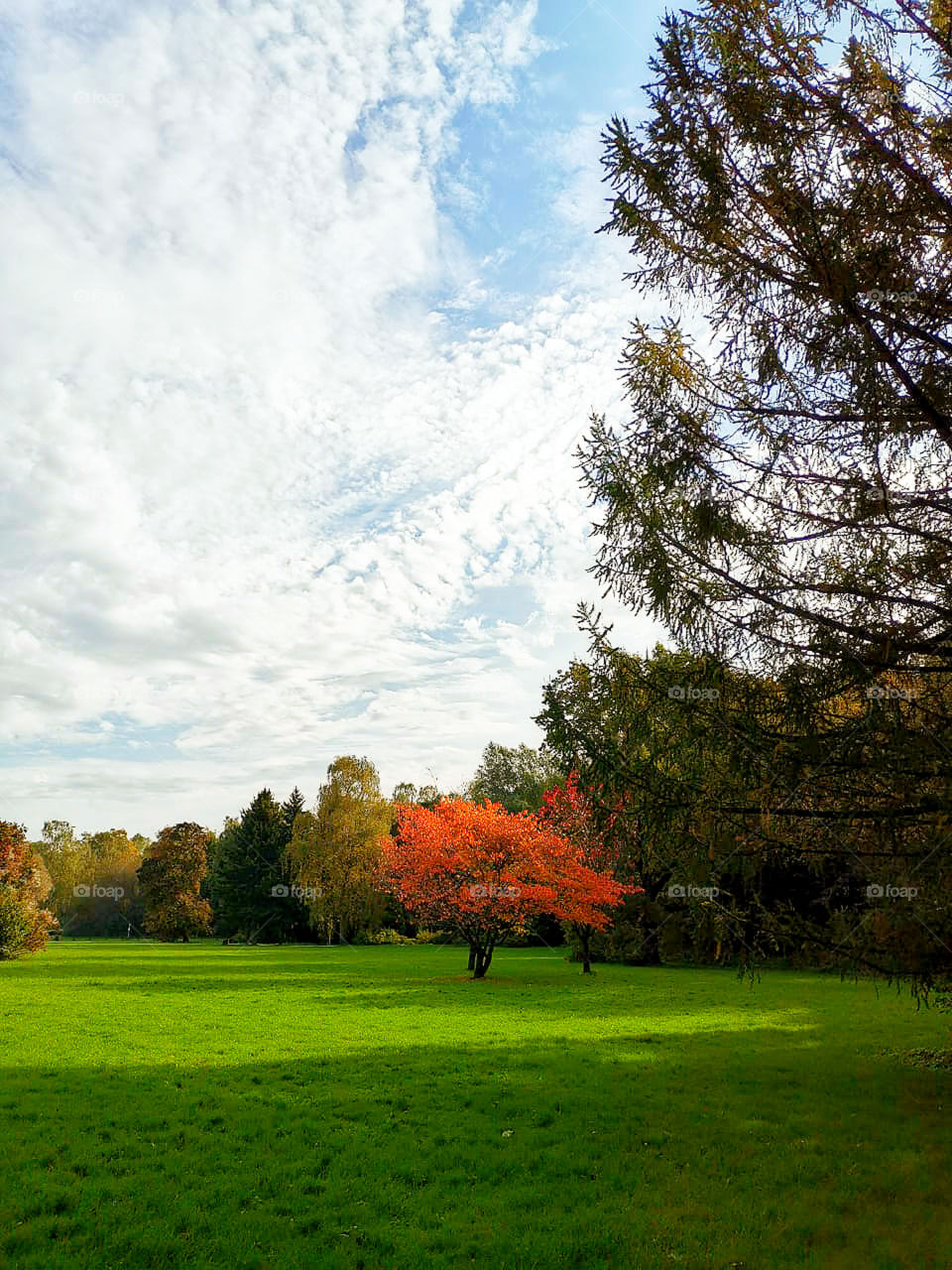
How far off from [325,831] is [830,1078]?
35.9m

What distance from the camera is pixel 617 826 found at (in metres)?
8.13

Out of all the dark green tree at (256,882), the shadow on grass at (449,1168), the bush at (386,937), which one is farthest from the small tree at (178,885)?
the shadow on grass at (449,1168)

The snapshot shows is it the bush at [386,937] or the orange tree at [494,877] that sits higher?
the orange tree at [494,877]

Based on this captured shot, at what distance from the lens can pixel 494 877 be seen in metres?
23.9

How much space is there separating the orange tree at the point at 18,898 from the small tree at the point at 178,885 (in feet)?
80.9

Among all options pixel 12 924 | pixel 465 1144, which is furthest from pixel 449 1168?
pixel 12 924

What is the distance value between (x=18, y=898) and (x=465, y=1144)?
95.4 ft

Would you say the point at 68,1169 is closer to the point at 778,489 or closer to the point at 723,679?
the point at 723,679

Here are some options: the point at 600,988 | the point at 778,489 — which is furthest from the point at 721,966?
the point at 778,489

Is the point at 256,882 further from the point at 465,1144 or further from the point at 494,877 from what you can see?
the point at 465,1144

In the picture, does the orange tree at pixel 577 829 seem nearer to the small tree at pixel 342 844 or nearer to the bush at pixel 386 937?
the small tree at pixel 342 844

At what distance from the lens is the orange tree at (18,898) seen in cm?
3028

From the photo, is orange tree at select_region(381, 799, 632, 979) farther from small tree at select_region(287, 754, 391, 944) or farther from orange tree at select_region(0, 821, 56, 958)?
small tree at select_region(287, 754, 391, 944)

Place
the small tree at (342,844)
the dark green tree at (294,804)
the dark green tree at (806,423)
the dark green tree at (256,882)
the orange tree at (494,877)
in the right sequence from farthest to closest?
1. the dark green tree at (294,804)
2. the dark green tree at (256,882)
3. the small tree at (342,844)
4. the orange tree at (494,877)
5. the dark green tree at (806,423)
